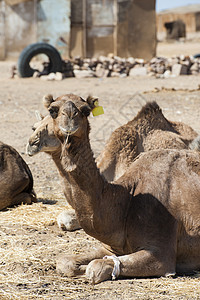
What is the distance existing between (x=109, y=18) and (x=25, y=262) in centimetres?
2076

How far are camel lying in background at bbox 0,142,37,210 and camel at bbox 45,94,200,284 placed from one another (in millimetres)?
2394

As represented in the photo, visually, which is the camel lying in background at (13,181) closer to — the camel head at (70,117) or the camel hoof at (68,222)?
the camel hoof at (68,222)

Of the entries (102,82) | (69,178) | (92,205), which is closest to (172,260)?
(92,205)

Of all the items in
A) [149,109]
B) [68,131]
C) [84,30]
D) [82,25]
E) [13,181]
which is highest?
[82,25]

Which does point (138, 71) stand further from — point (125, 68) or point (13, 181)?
point (13, 181)

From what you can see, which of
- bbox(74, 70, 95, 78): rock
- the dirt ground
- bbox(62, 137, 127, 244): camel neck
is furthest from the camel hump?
bbox(74, 70, 95, 78): rock

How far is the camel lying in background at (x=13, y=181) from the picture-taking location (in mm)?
6938

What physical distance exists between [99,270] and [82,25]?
21397 millimetres

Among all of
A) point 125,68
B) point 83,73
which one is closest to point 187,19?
point 125,68

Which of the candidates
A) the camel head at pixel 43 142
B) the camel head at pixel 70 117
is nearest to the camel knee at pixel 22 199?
the camel head at pixel 43 142

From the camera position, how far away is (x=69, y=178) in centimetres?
427

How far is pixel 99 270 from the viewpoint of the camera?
4.30m

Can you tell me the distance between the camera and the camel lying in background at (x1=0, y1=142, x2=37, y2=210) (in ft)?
22.8

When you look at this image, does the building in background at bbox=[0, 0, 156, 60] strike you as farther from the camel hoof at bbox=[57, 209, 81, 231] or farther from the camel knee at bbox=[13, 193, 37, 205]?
the camel hoof at bbox=[57, 209, 81, 231]
